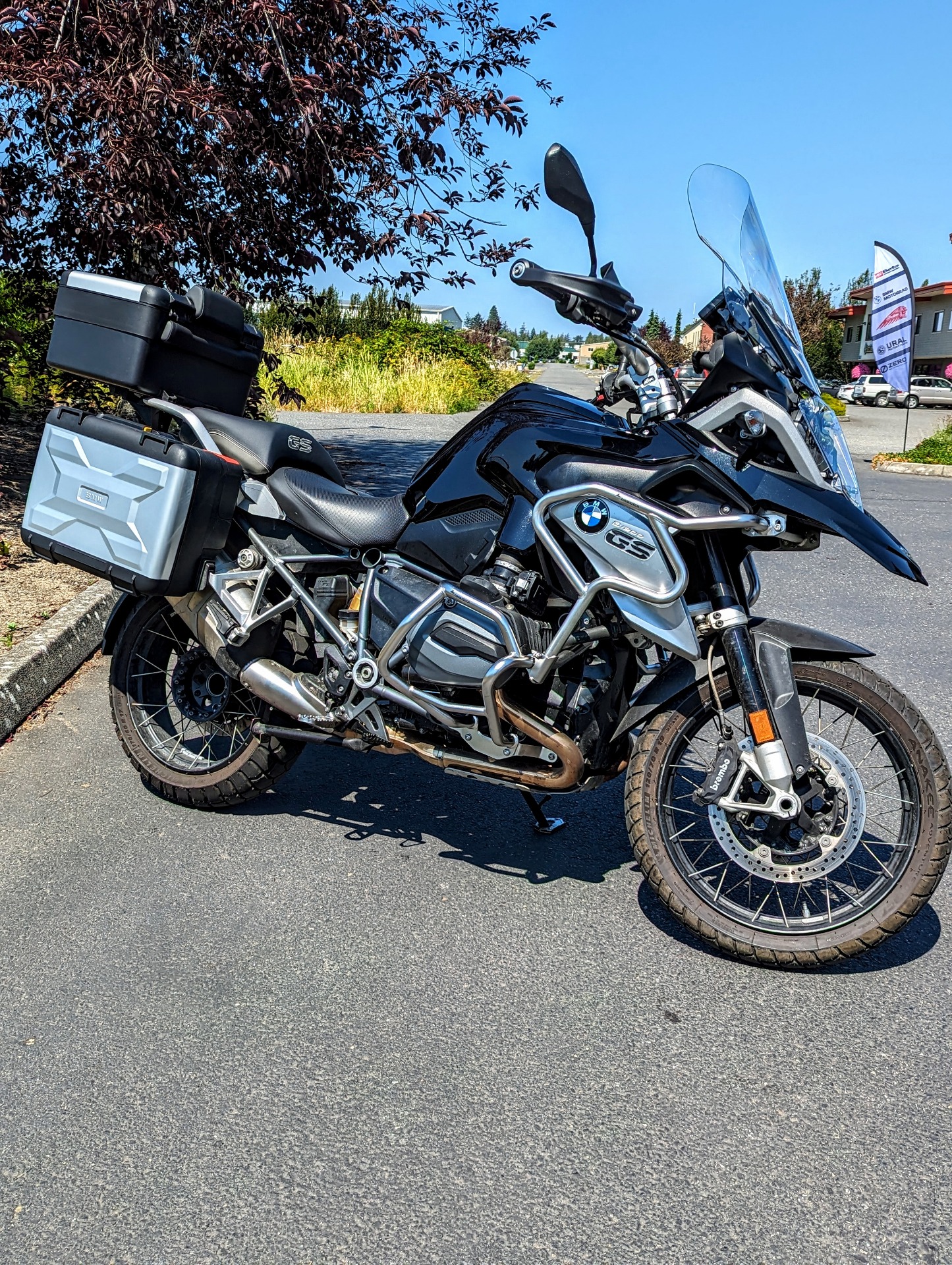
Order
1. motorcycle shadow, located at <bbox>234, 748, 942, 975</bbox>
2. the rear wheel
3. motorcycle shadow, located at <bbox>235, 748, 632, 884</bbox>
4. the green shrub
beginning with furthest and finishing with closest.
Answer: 1. the green shrub
2. the rear wheel
3. motorcycle shadow, located at <bbox>235, 748, 632, 884</bbox>
4. motorcycle shadow, located at <bbox>234, 748, 942, 975</bbox>

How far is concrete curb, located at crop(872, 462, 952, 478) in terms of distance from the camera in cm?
1586

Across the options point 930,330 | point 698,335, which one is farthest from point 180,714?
point 930,330

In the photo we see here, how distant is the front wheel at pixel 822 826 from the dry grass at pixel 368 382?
1649 centimetres

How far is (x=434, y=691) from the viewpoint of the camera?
3273 mm

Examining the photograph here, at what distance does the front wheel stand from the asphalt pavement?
0.14 metres

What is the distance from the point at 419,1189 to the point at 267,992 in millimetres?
809

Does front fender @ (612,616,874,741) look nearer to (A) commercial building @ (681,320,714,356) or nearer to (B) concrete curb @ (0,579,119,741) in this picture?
(A) commercial building @ (681,320,714,356)

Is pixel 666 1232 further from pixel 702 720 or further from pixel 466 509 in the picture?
pixel 466 509

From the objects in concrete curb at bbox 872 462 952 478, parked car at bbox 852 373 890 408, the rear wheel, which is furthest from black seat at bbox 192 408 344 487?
parked car at bbox 852 373 890 408

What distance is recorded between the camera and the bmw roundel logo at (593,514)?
2.90 metres

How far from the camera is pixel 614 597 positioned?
9.57 ft

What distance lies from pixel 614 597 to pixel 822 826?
0.86 metres

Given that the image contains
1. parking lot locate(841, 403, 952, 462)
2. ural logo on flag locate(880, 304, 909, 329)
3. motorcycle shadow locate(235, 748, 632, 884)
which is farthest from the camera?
parking lot locate(841, 403, 952, 462)

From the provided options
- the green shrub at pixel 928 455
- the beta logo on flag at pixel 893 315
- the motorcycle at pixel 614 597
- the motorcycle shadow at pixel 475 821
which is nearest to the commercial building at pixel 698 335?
the motorcycle at pixel 614 597
